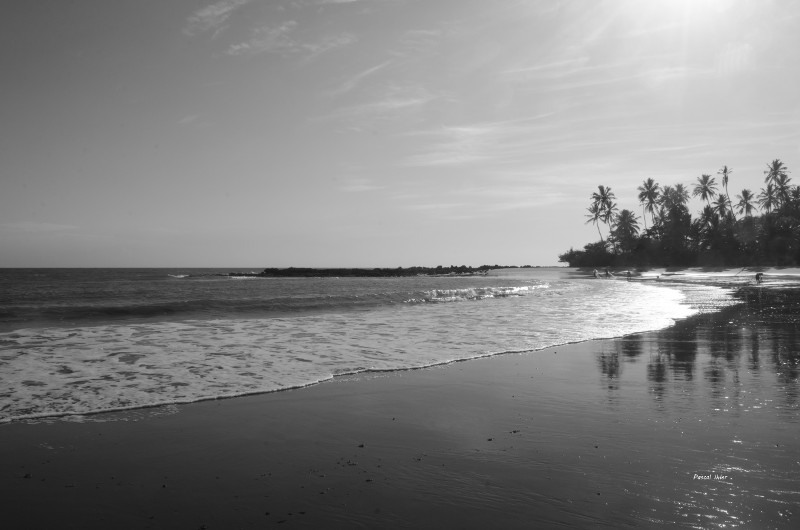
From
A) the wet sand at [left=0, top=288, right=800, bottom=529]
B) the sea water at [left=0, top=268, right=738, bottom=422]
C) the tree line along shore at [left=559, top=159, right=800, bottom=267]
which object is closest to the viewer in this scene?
the wet sand at [left=0, top=288, right=800, bottom=529]

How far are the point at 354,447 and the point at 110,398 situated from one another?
4869 mm

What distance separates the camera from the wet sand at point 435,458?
445cm

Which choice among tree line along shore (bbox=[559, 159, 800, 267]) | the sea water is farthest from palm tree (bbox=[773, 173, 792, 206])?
the sea water

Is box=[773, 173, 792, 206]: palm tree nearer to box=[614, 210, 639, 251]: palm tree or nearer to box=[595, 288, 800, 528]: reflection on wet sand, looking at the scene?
box=[614, 210, 639, 251]: palm tree

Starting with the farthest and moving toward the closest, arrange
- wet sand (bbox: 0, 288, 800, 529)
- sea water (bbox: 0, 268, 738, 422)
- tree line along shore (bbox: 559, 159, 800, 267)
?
1. tree line along shore (bbox: 559, 159, 800, 267)
2. sea water (bbox: 0, 268, 738, 422)
3. wet sand (bbox: 0, 288, 800, 529)

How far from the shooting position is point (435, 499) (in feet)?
15.5

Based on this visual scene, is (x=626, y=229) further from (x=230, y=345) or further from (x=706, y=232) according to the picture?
(x=230, y=345)

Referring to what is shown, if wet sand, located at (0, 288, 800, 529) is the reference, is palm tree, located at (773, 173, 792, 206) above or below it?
above

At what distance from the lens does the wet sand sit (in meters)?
4.45

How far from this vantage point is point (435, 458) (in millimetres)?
5770

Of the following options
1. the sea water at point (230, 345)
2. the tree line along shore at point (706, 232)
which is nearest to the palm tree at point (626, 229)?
the tree line along shore at point (706, 232)

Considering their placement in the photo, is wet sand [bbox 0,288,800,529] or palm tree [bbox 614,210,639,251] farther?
palm tree [bbox 614,210,639,251]

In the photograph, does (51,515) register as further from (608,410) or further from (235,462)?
(608,410)

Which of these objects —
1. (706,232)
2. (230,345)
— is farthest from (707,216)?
(230,345)
